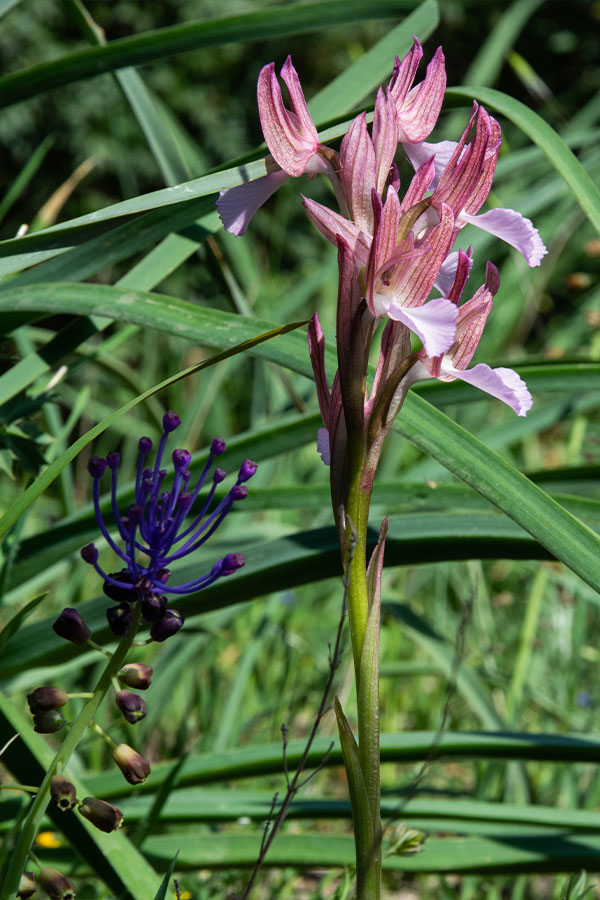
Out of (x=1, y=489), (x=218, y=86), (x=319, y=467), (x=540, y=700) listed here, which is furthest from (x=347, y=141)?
(x=218, y=86)

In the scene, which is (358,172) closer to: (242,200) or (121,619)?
(242,200)

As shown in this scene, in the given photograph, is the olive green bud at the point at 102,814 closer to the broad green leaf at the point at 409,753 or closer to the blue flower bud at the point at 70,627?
the blue flower bud at the point at 70,627

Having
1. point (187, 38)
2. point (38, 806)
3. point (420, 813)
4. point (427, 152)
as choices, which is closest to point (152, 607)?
point (38, 806)

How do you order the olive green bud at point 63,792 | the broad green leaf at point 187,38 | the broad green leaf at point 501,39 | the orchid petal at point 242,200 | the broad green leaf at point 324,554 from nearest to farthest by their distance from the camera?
the olive green bud at point 63,792, the orchid petal at point 242,200, the broad green leaf at point 324,554, the broad green leaf at point 187,38, the broad green leaf at point 501,39

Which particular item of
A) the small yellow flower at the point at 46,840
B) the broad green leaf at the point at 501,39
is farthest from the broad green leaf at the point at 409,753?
the broad green leaf at the point at 501,39

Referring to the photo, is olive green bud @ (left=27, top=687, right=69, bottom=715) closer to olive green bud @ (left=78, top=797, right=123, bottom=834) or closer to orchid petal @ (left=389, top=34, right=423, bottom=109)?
olive green bud @ (left=78, top=797, right=123, bottom=834)

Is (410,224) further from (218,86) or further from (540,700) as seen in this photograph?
(218,86)
